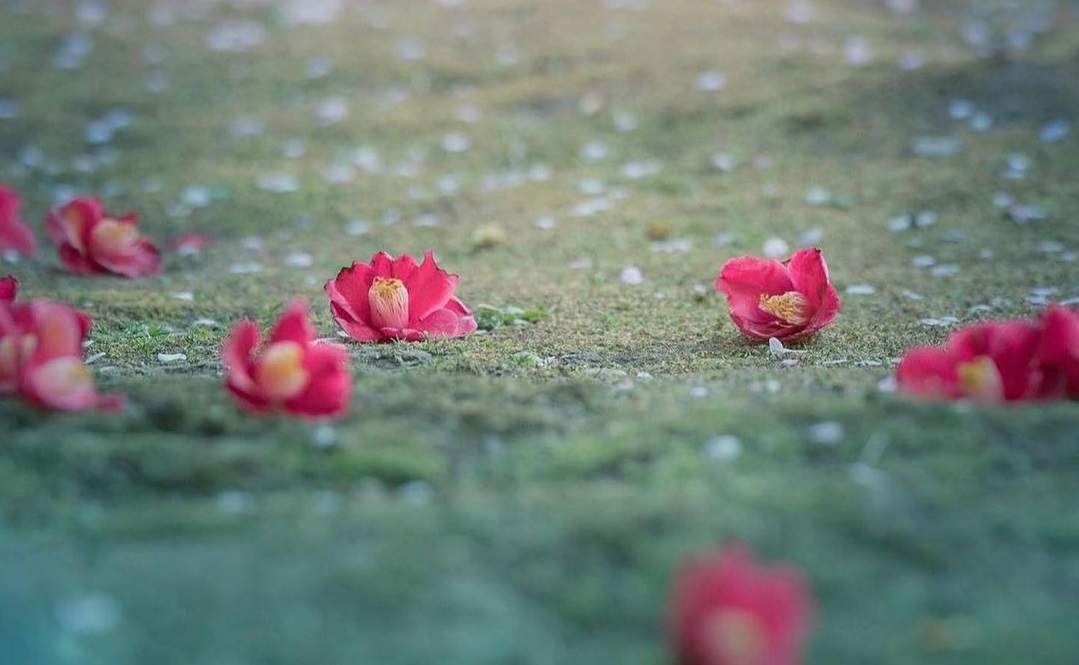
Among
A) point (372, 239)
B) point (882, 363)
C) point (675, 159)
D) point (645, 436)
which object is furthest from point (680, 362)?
point (675, 159)

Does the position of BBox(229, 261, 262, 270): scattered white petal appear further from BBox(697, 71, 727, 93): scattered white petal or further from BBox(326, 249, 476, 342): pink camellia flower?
BBox(697, 71, 727, 93): scattered white petal

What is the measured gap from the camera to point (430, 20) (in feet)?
18.9

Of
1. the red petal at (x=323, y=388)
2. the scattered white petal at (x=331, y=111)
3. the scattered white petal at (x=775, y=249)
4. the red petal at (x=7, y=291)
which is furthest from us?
the scattered white petal at (x=331, y=111)

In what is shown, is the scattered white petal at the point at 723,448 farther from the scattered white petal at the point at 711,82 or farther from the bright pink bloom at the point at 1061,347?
the scattered white petal at the point at 711,82

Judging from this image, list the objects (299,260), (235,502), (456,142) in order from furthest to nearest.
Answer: (456,142) → (299,260) → (235,502)

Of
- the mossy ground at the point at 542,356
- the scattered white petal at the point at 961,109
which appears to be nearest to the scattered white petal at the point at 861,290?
the mossy ground at the point at 542,356

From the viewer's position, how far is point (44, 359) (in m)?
1.58

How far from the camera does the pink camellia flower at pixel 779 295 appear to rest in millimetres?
2225

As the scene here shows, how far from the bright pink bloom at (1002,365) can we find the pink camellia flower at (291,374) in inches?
31.1

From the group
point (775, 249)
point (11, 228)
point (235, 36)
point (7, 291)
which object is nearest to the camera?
point (7, 291)

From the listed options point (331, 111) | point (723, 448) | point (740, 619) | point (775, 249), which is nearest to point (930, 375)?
point (723, 448)

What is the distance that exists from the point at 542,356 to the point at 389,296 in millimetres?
343

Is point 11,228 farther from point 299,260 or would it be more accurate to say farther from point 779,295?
point 779,295

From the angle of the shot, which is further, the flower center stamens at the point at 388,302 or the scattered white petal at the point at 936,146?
the scattered white petal at the point at 936,146
